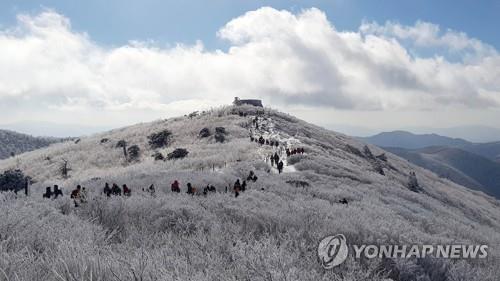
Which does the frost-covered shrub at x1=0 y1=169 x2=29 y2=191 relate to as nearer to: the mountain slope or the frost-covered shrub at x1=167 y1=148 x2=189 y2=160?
the frost-covered shrub at x1=167 y1=148 x2=189 y2=160

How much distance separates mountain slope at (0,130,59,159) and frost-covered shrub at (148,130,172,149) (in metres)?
123

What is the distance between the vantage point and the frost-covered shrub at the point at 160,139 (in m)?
60.1

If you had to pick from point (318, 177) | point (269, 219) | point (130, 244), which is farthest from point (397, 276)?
point (318, 177)

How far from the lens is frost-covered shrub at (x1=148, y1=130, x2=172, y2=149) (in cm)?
6006

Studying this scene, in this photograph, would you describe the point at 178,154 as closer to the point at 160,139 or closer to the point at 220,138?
the point at 220,138

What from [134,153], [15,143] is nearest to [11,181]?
[134,153]

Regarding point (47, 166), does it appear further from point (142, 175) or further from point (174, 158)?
point (142, 175)

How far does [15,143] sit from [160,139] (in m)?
144

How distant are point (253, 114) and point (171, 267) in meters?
74.7

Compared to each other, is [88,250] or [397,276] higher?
[88,250]

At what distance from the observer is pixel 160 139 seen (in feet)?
201

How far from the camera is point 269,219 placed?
1002 centimetres

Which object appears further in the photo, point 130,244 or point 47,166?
point 47,166

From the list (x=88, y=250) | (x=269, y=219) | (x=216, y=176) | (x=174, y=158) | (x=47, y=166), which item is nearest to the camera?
(x=88, y=250)
